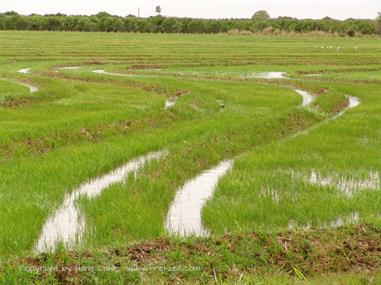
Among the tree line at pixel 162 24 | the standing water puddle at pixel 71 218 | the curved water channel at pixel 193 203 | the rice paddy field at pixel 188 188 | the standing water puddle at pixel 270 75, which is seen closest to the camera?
the rice paddy field at pixel 188 188

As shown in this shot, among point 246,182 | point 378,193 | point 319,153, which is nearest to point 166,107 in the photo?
point 319,153

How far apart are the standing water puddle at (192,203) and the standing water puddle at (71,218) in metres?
1.16

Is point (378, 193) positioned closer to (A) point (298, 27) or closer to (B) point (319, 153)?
(B) point (319, 153)

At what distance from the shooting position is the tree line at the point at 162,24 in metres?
102

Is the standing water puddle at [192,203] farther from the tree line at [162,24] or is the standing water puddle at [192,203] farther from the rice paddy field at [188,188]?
the tree line at [162,24]

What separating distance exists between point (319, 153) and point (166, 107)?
276 inches

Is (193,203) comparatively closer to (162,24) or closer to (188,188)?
(188,188)

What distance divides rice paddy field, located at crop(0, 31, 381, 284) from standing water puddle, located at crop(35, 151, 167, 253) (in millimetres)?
28

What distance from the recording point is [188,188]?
9875 millimetres

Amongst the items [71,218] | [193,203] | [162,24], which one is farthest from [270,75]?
[162,24]

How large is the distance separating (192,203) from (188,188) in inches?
38.7

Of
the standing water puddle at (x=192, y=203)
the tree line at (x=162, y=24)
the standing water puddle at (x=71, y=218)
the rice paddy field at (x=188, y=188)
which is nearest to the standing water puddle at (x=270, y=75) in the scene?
the rice paddy field at (x=188, y=188)

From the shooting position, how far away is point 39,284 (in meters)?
5.46

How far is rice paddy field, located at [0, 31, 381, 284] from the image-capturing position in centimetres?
606
